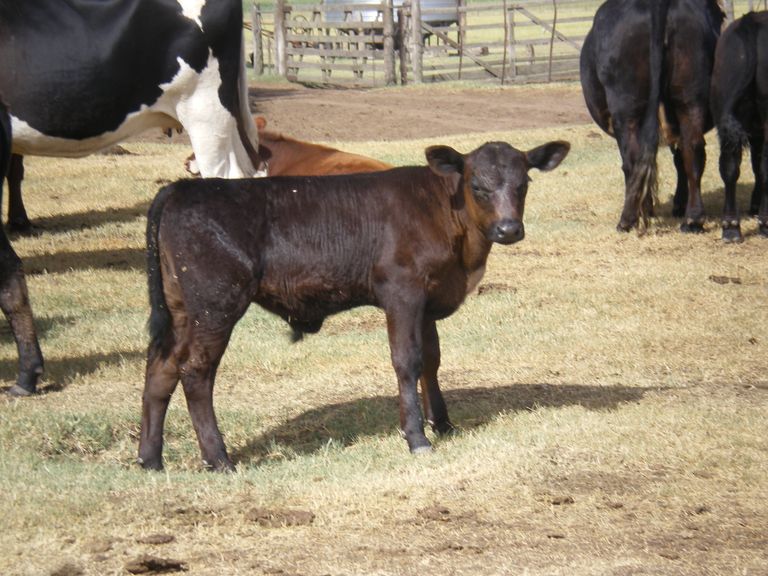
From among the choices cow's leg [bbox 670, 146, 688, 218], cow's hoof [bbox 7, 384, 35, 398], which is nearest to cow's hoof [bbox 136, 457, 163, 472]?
cow's hoof [bbox 7, 384, 35, 398]

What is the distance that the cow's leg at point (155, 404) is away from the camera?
6.40 meters

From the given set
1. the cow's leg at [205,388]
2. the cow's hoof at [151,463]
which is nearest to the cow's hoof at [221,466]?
the cow's leg at [205,388]

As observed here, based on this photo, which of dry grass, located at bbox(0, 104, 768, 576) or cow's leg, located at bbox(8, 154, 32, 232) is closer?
dry grass, located at bbox(0, 104, 768, 576)

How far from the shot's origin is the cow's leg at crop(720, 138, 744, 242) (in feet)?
38.2

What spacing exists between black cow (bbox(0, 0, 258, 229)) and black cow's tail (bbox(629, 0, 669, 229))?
12.5 feet

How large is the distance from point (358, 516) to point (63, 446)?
2.20 metres

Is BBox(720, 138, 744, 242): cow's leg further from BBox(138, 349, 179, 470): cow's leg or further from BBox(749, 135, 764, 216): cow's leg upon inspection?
BBox(138, 349, 179, 470): cow's leg

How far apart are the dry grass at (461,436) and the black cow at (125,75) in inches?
53.5

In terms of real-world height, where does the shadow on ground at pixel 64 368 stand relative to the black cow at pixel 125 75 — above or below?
below

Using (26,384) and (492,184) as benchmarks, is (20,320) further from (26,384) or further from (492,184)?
(492,184)

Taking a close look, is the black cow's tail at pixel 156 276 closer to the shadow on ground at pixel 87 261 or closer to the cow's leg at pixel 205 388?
the cow's leg at pixel 205 388

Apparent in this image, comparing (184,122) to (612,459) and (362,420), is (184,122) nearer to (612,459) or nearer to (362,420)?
(362,420)

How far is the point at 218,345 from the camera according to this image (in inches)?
248

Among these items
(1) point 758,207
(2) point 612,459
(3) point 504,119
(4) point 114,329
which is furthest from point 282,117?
(2) point 612,459
